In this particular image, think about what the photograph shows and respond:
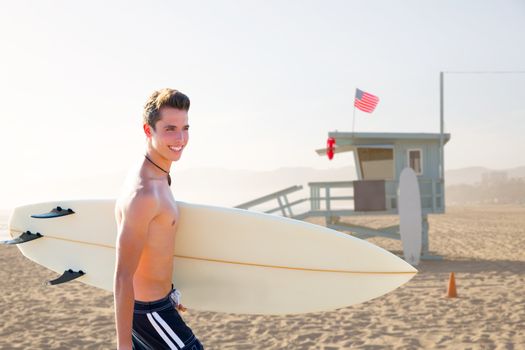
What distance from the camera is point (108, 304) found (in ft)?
31.5

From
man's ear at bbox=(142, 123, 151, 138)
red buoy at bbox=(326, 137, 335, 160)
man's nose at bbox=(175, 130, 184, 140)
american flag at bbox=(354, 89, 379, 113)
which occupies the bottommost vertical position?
man's nose at bbox=(175, 130, 184, 140)

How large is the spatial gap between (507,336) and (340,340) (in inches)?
88.9

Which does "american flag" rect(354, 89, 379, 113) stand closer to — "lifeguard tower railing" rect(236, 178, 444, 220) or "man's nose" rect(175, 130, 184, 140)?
"lifeguard tower railing" rect(236, 178, 444, 220)

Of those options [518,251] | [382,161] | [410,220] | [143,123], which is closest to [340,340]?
[143,123]

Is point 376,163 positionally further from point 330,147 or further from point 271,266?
point 271,266

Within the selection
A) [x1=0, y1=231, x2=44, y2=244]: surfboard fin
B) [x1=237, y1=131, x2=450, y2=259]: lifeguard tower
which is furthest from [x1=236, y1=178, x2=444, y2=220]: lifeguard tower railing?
[x1=0, y1=231, x2=44, y2=244]: surfboard fin

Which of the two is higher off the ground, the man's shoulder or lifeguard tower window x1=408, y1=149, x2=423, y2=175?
lifeguard tower window x1=408, y1=149, x2=423, y2=175

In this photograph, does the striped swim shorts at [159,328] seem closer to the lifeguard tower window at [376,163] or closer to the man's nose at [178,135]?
the man's nose at [178,135]

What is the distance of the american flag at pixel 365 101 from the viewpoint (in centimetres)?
1636

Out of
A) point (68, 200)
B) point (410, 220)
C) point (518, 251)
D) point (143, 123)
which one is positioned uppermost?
point (143, 123)

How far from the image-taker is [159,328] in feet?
8.81

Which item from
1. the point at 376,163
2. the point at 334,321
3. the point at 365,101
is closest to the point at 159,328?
the point at 334,321

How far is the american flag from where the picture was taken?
16359mm

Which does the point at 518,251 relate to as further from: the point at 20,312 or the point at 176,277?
the point at 176,277
